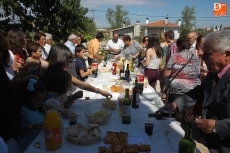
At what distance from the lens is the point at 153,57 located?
15.8ft

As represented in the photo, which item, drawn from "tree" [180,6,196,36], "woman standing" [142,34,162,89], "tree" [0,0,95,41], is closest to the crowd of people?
"woman standing" [142,34,162,89]

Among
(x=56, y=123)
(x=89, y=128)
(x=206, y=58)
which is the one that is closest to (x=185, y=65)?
(x=206, y=58)

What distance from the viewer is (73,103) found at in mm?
2555

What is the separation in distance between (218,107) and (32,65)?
237 centimetres

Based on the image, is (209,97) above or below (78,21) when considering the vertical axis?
below

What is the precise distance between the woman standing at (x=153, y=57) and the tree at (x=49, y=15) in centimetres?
829

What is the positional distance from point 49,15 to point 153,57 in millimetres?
8990

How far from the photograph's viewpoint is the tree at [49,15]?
1142 cm

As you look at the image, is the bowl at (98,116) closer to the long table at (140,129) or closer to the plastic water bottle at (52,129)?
the long table at (140,129)

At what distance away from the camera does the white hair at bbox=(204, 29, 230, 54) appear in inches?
60.4

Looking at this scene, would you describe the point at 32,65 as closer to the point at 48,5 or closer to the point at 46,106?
the point at 46,106

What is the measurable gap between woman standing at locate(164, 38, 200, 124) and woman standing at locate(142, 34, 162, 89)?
1.35m

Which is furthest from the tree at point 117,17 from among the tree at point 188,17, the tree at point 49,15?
the tree at point 49,15

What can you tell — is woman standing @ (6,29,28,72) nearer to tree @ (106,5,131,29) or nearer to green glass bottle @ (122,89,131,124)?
green glass bottle @ (122,89,131,124)
